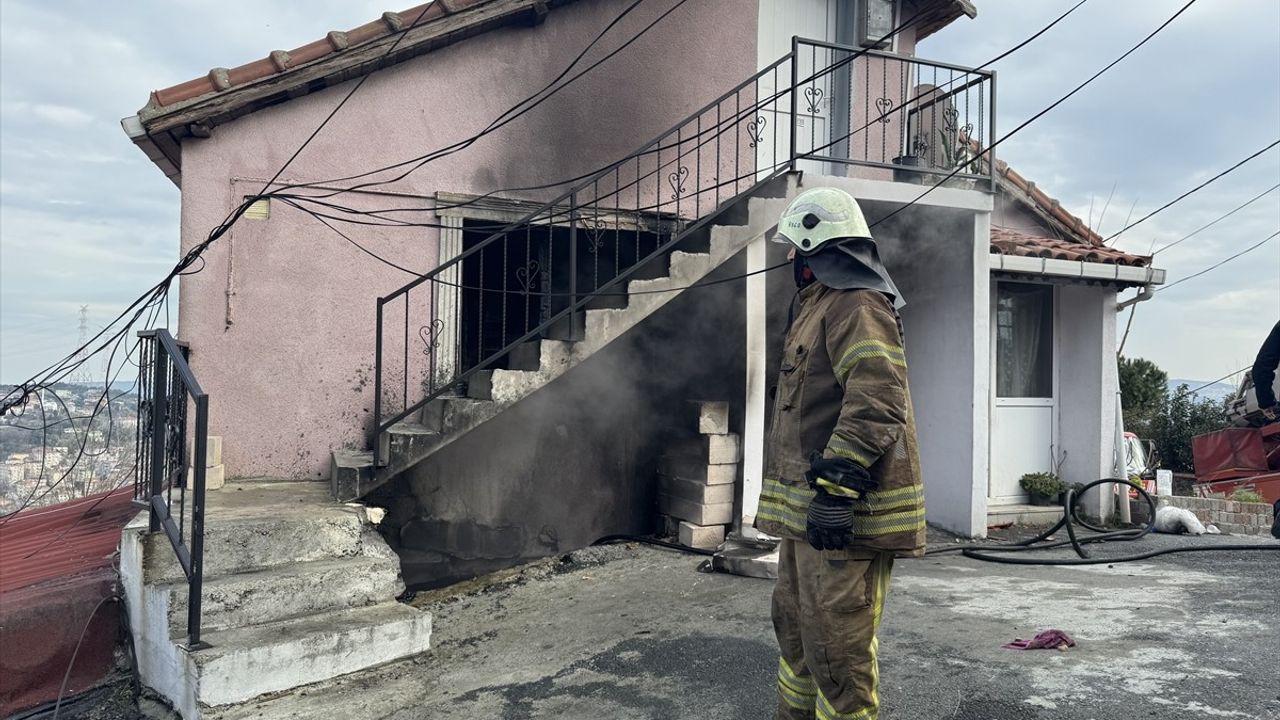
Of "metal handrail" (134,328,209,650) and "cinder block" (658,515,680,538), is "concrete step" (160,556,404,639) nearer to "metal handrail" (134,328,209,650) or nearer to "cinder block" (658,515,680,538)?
"metal handrail" (134,328,209,650)

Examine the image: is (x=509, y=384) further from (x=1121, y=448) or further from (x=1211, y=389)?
(x=1211, y=389)

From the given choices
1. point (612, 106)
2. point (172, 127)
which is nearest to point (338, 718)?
point (172, 127)

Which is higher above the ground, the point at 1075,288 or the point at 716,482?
the point at 1075,288

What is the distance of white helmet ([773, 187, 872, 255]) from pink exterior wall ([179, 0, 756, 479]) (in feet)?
14.4

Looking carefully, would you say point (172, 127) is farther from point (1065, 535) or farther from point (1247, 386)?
point (1247, 386)

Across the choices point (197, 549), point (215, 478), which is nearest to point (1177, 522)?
point (197, 549)

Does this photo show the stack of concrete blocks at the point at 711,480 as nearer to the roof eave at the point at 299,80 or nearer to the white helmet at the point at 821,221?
the roof eave at the point at 299,80

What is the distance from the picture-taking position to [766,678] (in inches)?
161

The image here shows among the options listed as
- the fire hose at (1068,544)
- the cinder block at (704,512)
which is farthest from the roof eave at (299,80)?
the fire hose at (1068,544)

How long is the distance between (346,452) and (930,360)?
553 centimetres

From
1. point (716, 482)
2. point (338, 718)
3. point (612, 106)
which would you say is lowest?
point (338, 718)

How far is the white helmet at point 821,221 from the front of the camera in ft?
10.5

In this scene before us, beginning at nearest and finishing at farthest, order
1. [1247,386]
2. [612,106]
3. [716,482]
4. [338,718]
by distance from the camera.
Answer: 1. [338,718]
2. [716,482]
3. [612,106]
4. [1247,386]

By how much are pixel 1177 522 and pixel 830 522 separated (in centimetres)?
706
